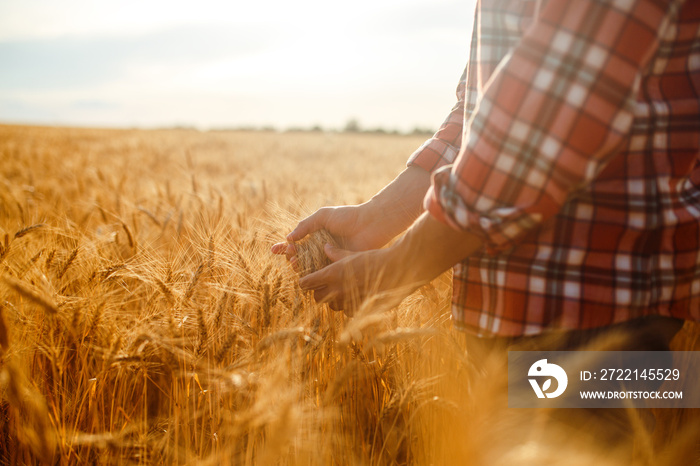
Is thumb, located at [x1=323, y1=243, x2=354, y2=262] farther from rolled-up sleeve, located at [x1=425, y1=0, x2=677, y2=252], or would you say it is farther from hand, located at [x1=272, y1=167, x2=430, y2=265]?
rolled-up sleeve, located at [x1=425, y1=0, x2=677, y2=252]

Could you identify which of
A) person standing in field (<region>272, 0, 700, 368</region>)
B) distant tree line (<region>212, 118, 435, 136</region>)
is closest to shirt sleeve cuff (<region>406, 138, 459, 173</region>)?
person standing in field (<region>272, 0, 700, 368</region>)

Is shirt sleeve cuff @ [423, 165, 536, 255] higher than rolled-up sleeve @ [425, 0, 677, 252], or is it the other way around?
rolled-up sleeve @ [425, 0, 677, 252]

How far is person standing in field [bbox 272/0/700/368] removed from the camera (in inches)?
19.4

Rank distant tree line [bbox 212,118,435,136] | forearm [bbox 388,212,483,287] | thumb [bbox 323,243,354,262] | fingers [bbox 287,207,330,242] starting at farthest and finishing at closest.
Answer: distant tree line [bbox 212,118,435,136], fingers [bbox 287,207,330,242], thumb [bbox 323,243,354,262], forearm [bbox 388,212,483,287]

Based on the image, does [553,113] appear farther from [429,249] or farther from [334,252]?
[334,252]

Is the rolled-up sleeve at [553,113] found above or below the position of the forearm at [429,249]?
above

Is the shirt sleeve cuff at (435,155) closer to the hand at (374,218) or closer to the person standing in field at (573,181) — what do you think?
the hand at (374,218)

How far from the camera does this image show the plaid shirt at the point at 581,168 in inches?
19.4

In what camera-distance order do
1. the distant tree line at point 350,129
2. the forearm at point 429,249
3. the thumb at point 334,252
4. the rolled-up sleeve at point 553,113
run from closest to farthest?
the rolled-up sleeve at point 553,113 < the forearm at point 429,249 < the thumb at point 334,252 < the distant tree line at point 350,129

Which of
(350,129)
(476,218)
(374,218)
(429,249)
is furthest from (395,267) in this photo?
(350,129)

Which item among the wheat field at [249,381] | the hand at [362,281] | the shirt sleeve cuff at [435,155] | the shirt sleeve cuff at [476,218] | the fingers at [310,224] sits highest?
the shirt sleeve cuff at [435,155]

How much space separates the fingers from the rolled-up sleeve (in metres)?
0.52

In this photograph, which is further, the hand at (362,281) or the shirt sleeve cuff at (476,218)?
the hand at (362,281)

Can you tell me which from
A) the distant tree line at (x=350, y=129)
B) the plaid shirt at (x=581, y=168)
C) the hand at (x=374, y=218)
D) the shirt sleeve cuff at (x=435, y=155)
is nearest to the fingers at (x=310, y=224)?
the hand at (x=374, y=218)
